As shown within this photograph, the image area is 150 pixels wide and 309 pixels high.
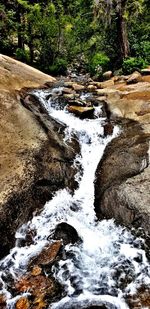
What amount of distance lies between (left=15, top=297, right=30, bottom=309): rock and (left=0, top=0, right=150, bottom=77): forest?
1513 centimetres

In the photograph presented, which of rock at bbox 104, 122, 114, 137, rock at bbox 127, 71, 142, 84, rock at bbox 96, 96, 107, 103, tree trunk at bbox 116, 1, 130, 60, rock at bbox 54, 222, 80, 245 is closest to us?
rock at bbox 54, 222, 80, 245

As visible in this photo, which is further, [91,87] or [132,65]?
[132,65]

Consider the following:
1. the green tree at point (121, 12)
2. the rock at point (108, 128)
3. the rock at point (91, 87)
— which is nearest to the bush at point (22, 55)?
the green tree at point (121, 12)

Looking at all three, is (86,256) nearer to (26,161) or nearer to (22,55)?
(26,161)

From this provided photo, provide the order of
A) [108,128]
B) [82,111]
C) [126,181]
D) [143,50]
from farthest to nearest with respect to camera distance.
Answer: [143,50], [82,111], [108,128], [126,181]

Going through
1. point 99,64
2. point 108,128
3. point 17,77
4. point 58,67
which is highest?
point 17,77

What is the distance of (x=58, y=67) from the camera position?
21.9 metres

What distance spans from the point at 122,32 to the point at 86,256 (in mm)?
16148

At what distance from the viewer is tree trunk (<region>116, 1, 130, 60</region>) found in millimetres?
19014

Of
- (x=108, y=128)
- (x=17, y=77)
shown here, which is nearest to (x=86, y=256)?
(x=108, y=128)

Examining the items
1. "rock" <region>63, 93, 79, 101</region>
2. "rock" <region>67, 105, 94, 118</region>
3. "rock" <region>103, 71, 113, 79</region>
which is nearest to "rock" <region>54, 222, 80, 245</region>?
"rock" <region>67, 105, 94, 118</region>

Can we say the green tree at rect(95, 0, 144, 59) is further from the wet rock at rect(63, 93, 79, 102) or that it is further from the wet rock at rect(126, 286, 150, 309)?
the wet rock at rect(126, 286, 150, 309)

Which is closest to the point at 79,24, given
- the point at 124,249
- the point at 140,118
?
the point at 140,118

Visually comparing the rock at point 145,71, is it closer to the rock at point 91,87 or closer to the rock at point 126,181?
the rock at point 91,87
